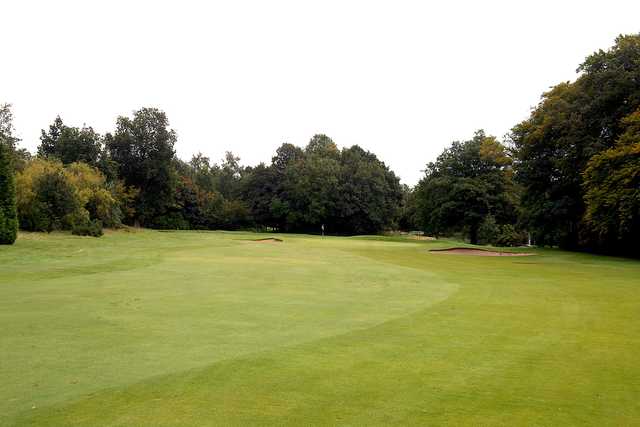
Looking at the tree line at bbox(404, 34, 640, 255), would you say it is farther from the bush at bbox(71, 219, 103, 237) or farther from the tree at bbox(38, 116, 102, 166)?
the tree at bbox(38, 116, 102, 166)

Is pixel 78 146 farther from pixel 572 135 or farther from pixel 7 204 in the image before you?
pixel 572 135

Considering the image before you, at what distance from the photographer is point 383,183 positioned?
3270 inches

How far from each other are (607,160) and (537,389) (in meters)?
26.7

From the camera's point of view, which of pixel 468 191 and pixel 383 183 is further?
pixel 383 183

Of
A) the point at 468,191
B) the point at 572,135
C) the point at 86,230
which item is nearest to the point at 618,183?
the point at 572,135

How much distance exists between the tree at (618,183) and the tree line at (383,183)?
82mm

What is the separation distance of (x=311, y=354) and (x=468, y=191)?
180ft

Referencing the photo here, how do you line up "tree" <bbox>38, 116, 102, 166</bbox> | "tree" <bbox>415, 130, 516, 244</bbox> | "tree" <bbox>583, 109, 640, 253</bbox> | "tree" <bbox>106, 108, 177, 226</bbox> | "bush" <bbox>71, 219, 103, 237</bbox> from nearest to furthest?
1. "tree" <bbox>583, 109, 640, 253</bbox>
2. "bush" <bbox>71, 219, 103, 237</bbox>
3. "tree" <bbox>415, 130, 516, 244</bbox>
4. "tree" <bbox>38, 116, 102, 166</bbox>
5. "tree" <bbox>106, 108, 177, 226</bbox>

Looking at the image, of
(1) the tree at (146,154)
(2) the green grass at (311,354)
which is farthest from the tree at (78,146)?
(2) the green grass at (311,354)

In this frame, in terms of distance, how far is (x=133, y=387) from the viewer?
6.04 meters

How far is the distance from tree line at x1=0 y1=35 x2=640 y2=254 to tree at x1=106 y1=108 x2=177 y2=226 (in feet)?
0.55

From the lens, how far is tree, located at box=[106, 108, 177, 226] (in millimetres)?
72831

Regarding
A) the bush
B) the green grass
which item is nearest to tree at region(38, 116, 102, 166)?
the bush

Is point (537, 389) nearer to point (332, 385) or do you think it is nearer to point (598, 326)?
point (332, 385)
